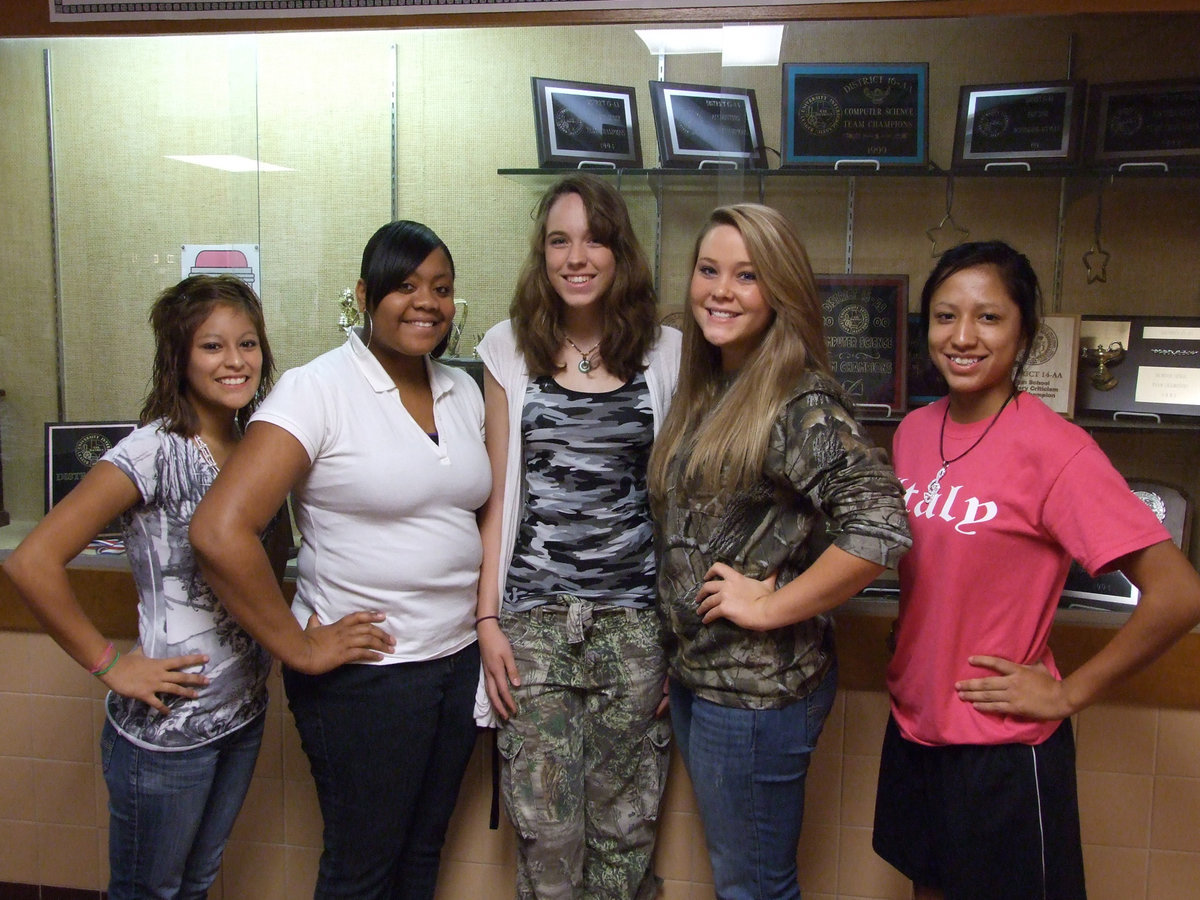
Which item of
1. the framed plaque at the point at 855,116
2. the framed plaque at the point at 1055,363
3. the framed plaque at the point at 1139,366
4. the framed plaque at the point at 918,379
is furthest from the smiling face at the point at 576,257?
the framed plaque at the point at 1139,366

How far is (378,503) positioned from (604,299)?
0.56 m

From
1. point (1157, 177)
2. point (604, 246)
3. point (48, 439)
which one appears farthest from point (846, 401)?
point (48, 439)

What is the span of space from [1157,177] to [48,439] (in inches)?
111

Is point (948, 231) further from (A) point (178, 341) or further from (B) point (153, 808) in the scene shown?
(B) point (153, 808)

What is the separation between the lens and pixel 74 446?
226 cm

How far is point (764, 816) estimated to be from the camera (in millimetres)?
1359

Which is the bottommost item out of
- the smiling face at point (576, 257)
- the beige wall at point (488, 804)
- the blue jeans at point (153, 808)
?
the beige wall at point (488, 804)

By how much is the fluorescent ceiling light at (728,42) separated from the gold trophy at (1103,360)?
1014mm

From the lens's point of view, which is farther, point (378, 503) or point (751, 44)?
point (751, 44)

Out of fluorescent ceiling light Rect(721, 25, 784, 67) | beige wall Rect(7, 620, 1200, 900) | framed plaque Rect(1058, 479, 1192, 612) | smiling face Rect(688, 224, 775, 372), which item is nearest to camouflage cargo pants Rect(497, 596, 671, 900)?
beige wall Rect(7, 620, 1200, 900)

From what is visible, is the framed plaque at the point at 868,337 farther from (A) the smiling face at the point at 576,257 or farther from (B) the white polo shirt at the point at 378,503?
(B) the white polo shirt at the point at 378,503

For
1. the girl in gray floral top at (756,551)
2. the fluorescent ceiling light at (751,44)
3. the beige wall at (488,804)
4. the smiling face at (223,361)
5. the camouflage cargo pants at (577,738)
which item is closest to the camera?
the girl in gray floral top at (756,551)

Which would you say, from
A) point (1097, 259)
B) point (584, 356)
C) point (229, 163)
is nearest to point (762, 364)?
point (584, 356)

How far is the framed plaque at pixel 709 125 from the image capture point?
2.04 meters
